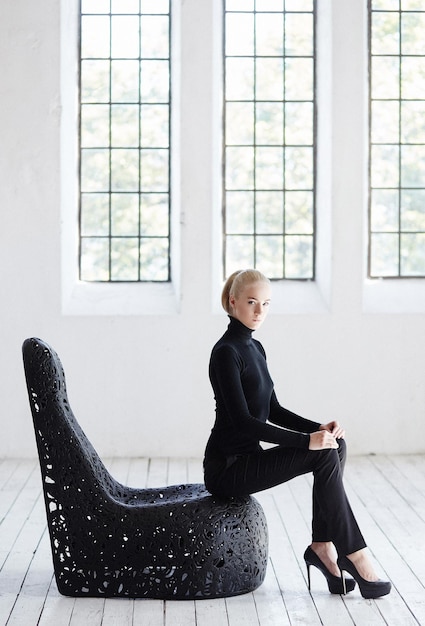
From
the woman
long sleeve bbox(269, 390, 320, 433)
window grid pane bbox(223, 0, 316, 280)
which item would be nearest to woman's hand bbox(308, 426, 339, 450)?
the woman

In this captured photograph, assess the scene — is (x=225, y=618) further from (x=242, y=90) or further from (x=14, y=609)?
(x=242, y=90)

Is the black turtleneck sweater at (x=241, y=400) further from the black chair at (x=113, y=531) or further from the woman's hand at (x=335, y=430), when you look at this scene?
the black chair at (x=113, y=531)

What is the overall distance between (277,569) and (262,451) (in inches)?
27.9

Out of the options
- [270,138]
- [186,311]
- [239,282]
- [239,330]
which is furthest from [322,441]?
[270,138]

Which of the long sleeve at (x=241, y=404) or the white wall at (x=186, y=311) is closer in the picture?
the long sleeve at (x=241, y=404)

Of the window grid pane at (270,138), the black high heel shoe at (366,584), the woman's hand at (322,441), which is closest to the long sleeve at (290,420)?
the woman's hand at (322,441)

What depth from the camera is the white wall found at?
23.9ft

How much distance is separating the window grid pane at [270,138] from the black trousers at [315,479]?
151 inches

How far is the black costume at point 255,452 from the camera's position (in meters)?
3.85

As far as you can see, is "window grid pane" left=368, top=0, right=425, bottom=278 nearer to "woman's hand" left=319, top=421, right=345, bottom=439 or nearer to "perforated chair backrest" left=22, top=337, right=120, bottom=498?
"woman's hand" left=319, top=421, right=345, bottom=439

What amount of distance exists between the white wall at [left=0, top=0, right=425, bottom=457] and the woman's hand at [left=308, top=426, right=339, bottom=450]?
355 centimetres

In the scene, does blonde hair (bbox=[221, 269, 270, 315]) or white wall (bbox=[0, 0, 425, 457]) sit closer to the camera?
blonde hair (bbox=[221, 269, 270, 315])

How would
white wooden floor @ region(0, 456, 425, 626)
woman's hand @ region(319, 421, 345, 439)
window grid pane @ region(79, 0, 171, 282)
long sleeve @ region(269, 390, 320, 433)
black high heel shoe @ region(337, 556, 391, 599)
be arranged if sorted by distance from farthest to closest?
window grid pane @ region(79, 0, 171, 282)
long sleeve @ region(269, 390, 320, 433)
woman's hand @ region(319, 421, 345, 439)
black high heel shoe @ region(337, 556, 391, 599)
white wooden floor @ region(0, 456, 425, 626)

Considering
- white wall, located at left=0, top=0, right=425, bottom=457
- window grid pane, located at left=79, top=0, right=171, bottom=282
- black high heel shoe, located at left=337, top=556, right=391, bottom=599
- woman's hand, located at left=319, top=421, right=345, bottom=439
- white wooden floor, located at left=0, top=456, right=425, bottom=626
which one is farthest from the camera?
window grid pane, located at left=79, top=0, right=171, bottom=282
